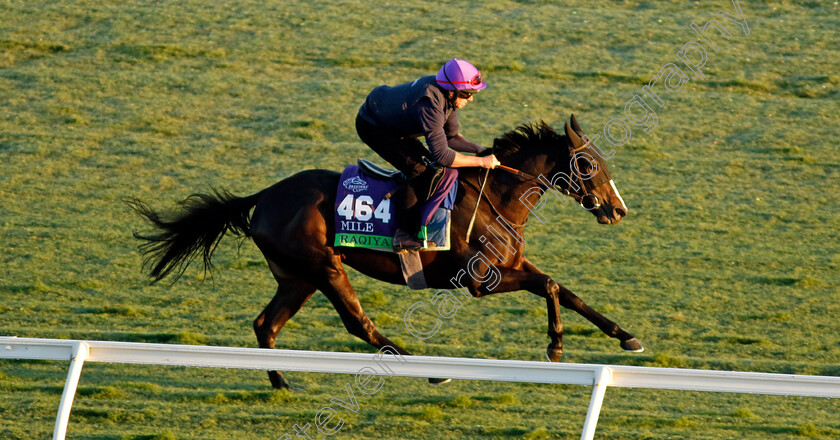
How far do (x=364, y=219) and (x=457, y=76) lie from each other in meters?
0.86

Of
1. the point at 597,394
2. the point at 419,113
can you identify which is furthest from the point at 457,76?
the point at 597,394

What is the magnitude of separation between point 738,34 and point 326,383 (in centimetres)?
852

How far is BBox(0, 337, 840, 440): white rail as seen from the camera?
330 centimetres

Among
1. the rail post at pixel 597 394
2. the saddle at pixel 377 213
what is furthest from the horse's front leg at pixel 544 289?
the rail post at pixel 597 394

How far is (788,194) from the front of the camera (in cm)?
876

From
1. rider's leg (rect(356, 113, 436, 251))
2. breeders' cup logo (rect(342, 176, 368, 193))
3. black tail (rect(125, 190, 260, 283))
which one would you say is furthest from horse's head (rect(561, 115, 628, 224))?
black tail (rect(125, 190, 260, 283))

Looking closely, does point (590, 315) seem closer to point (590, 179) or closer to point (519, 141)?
point (590, 179)

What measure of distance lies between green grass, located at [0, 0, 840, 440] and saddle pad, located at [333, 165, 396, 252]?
3.03 ft

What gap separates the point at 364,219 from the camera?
15.9ft

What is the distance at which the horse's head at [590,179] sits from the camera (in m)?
4.86

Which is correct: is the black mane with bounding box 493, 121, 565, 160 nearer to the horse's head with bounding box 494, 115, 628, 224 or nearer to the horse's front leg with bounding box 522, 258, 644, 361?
the horse's head with bounding box 494, 115, 628, 224

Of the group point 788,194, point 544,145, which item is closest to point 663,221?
point 788,194

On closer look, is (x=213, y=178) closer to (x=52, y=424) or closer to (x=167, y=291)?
(x=167, y=291)

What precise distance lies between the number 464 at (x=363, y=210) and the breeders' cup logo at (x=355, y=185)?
61mm
